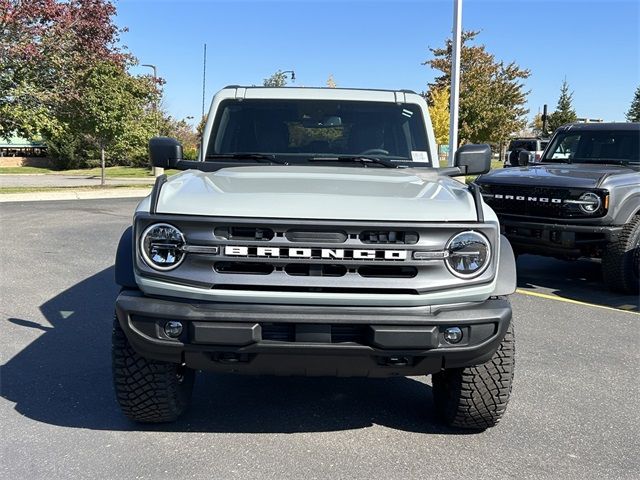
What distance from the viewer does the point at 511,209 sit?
7.36 m

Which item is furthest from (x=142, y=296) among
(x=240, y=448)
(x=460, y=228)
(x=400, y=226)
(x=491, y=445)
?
(x=491, y=445)

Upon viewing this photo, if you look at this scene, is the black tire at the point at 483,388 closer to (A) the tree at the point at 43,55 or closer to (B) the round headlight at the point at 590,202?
(B) the round headlight at the point at 590,202

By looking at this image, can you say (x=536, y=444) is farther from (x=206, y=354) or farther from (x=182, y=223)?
(x=182, y=223)

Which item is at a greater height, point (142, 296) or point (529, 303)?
point (142, 296)

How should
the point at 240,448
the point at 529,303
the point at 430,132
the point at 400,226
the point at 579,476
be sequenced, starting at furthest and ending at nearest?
the point at 529,303
the point at 430,132
the point at 240,448
the point at 579,476
the point at 400,226

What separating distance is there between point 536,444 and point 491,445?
0.82 ft

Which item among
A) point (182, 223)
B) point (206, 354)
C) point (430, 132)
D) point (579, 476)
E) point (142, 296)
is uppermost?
point (430, 132)

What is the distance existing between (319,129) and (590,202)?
374 centimetres

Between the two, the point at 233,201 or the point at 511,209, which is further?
the point at 511,209

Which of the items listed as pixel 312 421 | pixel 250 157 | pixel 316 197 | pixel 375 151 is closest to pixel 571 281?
pixel 375 151

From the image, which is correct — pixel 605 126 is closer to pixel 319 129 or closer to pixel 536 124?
pixel 319 129

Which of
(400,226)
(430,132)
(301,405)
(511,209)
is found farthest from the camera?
(511,209)

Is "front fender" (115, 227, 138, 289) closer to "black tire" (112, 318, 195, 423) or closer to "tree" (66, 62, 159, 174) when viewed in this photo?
"black tire" (112, 318, 195, 423)

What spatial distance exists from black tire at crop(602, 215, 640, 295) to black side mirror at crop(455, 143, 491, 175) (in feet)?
10.9
